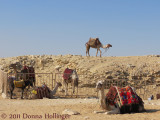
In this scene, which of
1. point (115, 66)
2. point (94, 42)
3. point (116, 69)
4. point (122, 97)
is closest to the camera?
point (122, 97)

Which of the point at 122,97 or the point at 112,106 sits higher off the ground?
the point at 122,97

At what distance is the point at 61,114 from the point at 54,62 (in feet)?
57.2

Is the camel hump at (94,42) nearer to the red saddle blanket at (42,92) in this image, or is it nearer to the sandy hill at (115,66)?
the sandy hill at (115,66)

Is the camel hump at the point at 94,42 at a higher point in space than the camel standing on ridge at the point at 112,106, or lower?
higher

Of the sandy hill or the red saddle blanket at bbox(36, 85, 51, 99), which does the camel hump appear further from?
the red saddle blanket at bbox(36, 85, 51, 99)

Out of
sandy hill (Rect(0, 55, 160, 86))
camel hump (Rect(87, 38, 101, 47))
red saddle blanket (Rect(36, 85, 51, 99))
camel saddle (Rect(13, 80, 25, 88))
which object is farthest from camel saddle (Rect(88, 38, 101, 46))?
camel saddle (Rect(13, 80, 25, 88))

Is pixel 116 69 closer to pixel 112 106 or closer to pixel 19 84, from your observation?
pixel 19 84

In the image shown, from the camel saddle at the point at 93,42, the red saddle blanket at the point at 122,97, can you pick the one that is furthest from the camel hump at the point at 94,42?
the red saddle blanket at the point at 122,97

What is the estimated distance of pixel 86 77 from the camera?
→ 1964cm

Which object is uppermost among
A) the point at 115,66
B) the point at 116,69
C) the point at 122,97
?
the point at 115,66

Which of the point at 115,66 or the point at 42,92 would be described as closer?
the point at 42,92

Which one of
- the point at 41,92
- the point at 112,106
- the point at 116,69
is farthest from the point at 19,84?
the point at 116,69

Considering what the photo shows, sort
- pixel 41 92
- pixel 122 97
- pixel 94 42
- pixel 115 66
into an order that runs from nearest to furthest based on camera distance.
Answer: pixel 122 97 → pixel 41 92 → pixel 115 66 → pixel 94 42

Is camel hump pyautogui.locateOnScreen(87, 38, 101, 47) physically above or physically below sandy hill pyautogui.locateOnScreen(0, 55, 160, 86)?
above
